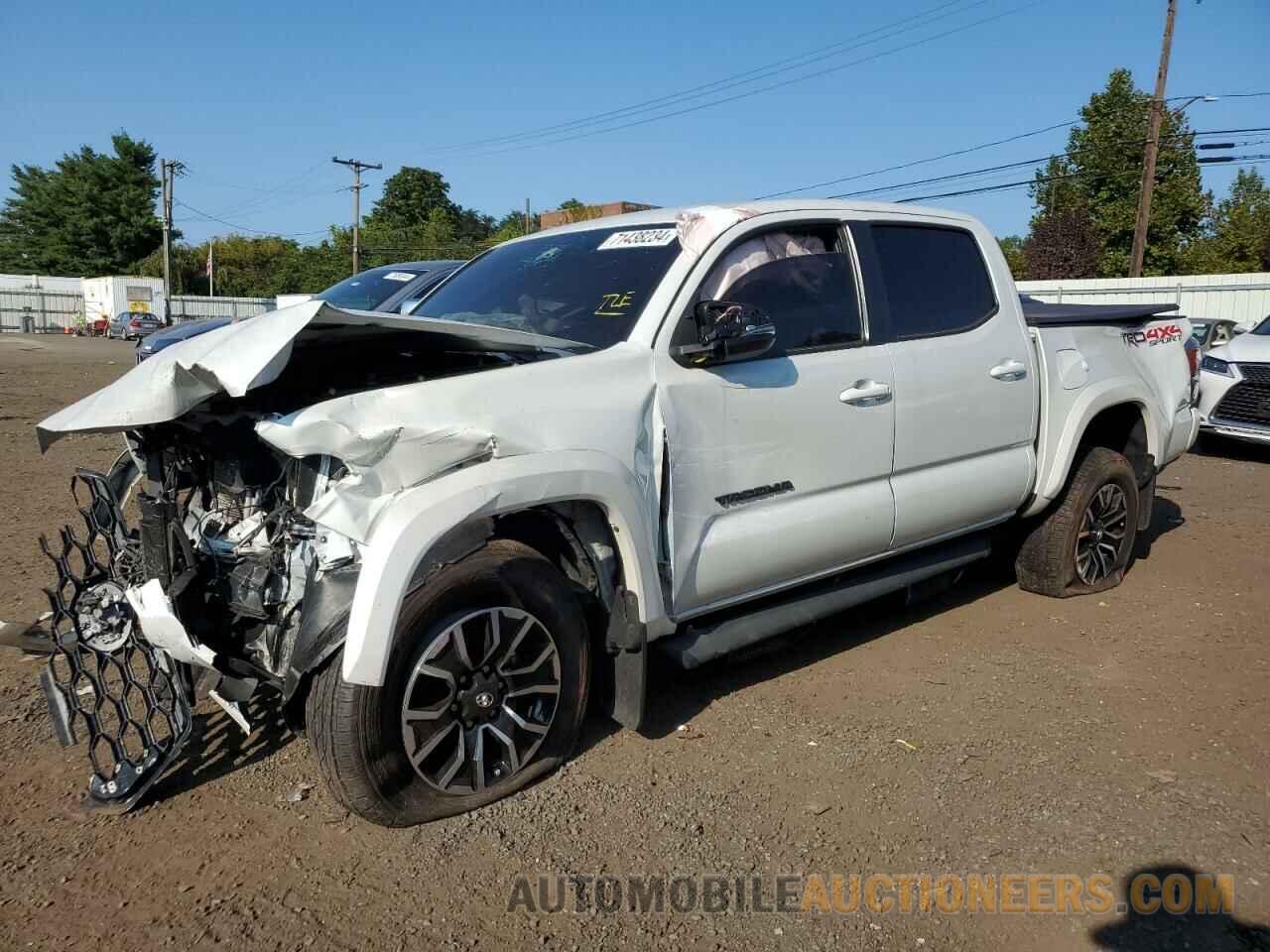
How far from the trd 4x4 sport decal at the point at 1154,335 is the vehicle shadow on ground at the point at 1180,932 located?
3561 millimetres

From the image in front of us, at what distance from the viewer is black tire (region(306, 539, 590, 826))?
2.78 metres

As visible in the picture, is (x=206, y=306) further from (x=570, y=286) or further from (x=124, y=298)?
(x=570, y=286)

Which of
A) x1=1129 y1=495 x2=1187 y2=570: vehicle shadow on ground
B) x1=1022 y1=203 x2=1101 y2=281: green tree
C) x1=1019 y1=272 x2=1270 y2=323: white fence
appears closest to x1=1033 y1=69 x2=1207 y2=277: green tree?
x1=1022 y1=203 x2=1101 y2=281: green tree

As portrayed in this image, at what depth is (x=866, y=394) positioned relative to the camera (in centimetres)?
394

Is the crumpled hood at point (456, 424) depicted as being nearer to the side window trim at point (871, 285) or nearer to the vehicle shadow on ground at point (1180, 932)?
the side window trim at point (871, 285)

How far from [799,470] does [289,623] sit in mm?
1906

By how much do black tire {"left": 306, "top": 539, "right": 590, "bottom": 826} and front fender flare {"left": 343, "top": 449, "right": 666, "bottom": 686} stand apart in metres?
0.16

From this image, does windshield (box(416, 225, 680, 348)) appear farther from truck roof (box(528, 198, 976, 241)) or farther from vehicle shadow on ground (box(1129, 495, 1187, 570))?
vehicle shadow on ground (box(1129, 495, 1187, 570))

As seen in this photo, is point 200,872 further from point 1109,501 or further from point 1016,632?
point 1109,501

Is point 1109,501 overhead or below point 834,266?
below

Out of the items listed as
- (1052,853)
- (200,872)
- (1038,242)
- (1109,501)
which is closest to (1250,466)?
(1109,501)

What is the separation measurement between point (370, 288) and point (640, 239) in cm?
649

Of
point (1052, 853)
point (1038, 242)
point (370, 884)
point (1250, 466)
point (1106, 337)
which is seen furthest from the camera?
point (1038, 242)

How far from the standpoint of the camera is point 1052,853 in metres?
2.96
